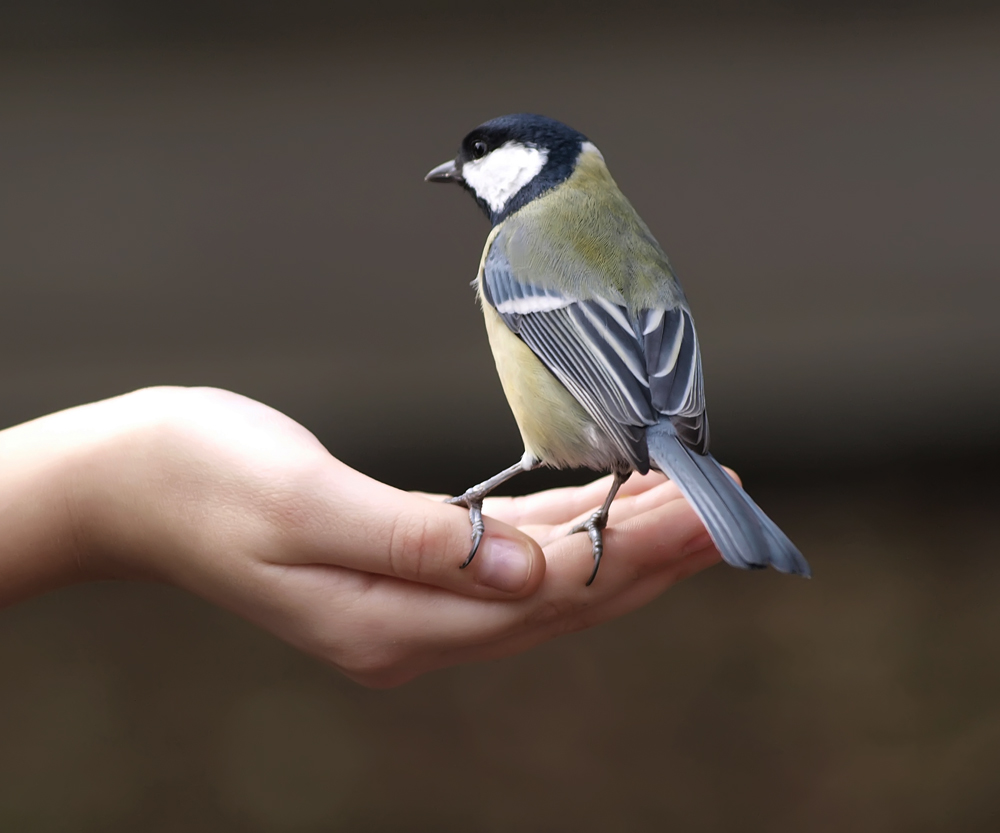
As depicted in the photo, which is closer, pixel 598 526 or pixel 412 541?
pixel 412 541

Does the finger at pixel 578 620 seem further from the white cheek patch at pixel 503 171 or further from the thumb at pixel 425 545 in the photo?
the white cheek patch at pixel 503 171

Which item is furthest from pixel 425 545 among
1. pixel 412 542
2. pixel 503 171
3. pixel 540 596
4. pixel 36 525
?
pixel 503 171

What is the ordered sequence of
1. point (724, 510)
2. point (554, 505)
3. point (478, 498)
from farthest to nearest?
point (554, 505), point (478, 498), point (724, 510)

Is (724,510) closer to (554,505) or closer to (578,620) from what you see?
(578,620)

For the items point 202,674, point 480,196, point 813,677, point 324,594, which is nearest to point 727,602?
point 813,677

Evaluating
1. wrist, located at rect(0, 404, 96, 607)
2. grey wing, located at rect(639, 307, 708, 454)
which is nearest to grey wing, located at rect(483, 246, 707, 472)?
grey wing, located at rect(639, 307, 708, 454)

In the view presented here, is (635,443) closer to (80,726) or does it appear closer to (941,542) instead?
(80,726)

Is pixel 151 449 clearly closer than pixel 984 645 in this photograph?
Yes
